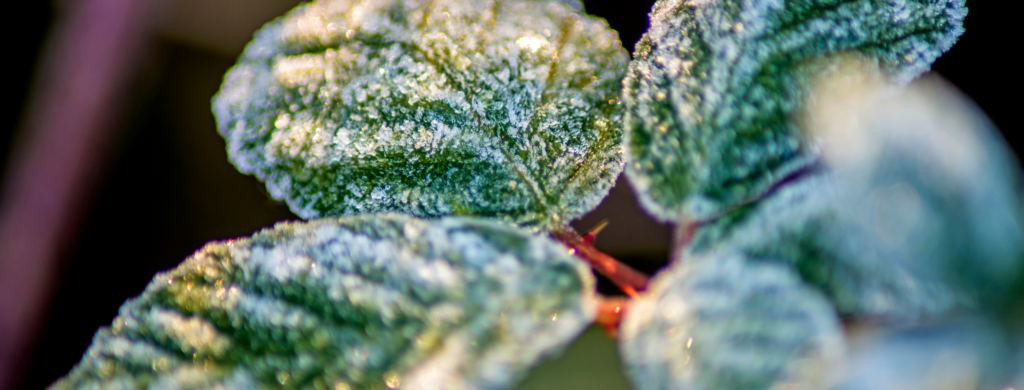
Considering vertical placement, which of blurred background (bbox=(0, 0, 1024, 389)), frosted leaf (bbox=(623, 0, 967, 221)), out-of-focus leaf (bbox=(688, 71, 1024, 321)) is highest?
frosted leaf (bbox=(623, 0, 967, 221))

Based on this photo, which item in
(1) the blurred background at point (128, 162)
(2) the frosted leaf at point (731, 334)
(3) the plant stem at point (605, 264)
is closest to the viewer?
(2) the frosted leaf at point (731, 334)

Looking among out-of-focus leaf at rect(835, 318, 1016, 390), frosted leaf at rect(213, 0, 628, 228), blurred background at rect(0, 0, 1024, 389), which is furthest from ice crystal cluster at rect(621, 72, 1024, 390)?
blurred background at rect(0, 0, 1024, 389)

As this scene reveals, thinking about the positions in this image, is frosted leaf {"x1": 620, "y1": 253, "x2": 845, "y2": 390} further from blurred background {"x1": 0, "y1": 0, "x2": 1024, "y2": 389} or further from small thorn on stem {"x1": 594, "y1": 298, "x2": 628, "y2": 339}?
blurred background {"x1": 0, "y1": 0, "x2": 1024, "y2": 389}

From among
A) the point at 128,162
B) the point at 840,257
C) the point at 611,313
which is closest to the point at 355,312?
the point at 611,313

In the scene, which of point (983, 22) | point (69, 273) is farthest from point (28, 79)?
point (983, 22)

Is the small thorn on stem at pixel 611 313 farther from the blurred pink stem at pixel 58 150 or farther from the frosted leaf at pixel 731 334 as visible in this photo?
the blurred pink stem at pixel 58 150

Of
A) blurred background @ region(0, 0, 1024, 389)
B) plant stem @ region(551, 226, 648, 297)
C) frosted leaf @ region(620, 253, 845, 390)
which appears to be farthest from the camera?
blurred background @ region(0, 0, 1024, 389)

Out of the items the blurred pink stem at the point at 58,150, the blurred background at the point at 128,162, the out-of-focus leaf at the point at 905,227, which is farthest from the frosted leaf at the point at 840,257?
the blurred pink stem at the point at 58,150
